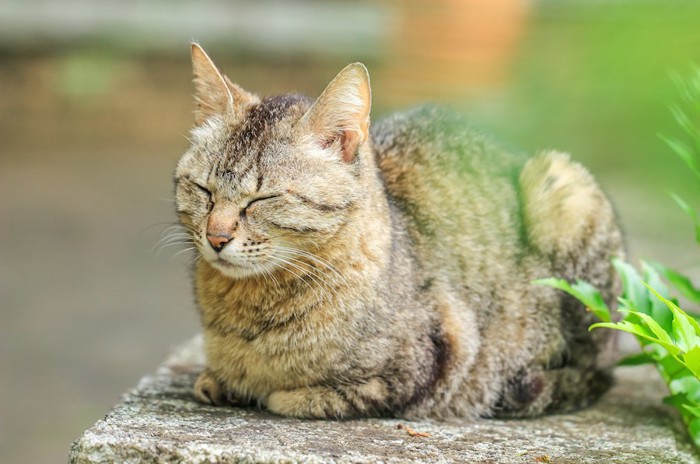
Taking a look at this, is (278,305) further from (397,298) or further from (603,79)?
(603,79)

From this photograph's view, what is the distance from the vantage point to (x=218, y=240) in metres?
2.93

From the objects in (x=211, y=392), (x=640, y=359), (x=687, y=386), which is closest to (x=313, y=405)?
(x=211, y=392)

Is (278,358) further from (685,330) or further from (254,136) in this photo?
(685,330)

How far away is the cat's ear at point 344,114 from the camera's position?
3.03 meters

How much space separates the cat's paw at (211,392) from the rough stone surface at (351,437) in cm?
5

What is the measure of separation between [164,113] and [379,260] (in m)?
7.64

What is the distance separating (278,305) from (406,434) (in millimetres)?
572

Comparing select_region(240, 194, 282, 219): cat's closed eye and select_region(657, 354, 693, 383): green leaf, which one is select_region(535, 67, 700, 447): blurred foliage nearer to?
select_region(657, 354, 693, 383): green leaf

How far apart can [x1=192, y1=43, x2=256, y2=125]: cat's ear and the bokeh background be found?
893mm

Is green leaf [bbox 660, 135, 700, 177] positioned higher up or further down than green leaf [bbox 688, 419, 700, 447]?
higher up

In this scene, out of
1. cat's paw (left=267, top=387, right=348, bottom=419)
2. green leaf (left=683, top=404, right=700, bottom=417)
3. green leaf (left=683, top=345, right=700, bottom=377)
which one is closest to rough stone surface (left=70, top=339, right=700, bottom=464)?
cat's paw (left=267, top=387, right=348, bottom=419)

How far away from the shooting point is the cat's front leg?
3150 millimetres

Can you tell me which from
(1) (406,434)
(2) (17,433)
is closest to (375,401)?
(1) (406,434)

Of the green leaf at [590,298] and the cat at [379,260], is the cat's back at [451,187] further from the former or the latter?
the green leaf at [590,298]
